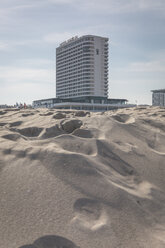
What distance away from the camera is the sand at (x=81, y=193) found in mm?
1550

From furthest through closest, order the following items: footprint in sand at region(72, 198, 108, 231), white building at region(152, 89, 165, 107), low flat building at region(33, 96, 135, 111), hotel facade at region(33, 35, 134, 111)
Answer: white building at region(152, 89, 165, 107) → hotel facade at region(33, 35, 134, 111) → low flat building at region(33, 96, 135, 111) → footprint in sand at region(72, 198, 108, 231)

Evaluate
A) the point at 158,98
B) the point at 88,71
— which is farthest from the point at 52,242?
the point at 158,98

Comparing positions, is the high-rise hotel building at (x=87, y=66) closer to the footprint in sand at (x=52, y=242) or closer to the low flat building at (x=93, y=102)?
the low flat building at (x=93, y=102)

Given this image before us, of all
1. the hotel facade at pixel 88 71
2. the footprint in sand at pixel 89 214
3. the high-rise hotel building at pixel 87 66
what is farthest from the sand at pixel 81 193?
the high-rise hotel building at pixel 87 66

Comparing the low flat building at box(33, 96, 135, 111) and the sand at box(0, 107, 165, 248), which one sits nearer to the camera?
the sand at box(0, 107, 165, 248)

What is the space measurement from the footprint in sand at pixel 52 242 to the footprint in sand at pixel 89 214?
0.51 ft

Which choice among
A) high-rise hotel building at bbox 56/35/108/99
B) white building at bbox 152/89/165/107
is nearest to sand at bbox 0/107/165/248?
high-rise hotel building at bbox 56/35/108/99

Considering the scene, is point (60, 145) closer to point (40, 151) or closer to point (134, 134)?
point (40, 151)

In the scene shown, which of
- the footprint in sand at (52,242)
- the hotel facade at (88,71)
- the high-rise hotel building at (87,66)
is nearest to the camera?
the footprint in sand at (52,242)

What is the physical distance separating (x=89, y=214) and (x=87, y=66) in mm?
92289

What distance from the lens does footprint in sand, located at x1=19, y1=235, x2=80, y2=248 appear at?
1.46 metres

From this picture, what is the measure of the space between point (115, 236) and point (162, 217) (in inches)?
19.2

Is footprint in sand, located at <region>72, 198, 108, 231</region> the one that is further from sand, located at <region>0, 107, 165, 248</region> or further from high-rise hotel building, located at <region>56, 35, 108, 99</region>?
high-rise hotel building, located at <region>56, 35, 108, 99</region>

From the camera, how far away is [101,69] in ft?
303
